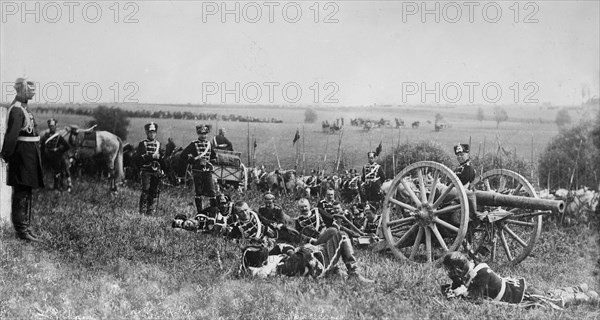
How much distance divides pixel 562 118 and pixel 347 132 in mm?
2269

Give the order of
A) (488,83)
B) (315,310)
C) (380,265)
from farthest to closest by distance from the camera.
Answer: (488,83) < (380,265) < (315,310)

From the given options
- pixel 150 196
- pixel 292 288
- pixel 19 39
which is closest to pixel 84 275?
pixel 150 196

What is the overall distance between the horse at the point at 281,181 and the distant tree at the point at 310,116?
1.75ft

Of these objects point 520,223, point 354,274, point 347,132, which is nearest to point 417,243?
point 354,274

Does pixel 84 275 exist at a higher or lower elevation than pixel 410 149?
lower

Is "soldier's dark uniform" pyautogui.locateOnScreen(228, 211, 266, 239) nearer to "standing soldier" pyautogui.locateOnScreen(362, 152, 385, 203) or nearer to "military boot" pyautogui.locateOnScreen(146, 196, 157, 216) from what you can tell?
"military boot" pyautogui.locateOnScreen(146, 196, 157, 216)

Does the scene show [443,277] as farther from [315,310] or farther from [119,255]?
[119,255]

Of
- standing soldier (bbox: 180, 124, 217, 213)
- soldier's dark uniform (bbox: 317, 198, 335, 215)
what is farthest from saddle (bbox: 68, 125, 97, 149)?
soldier's dark uniform (bbox: 317, 198, 335, 215)

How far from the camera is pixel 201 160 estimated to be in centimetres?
624

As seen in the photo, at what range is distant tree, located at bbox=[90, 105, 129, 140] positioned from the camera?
6.28 m

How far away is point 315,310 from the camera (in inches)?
215

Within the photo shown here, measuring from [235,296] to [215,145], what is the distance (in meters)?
1.56

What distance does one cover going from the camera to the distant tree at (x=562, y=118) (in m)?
6.39

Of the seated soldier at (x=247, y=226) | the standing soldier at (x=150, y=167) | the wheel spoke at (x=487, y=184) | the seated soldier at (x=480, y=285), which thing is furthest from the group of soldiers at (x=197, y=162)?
the wheel spoke at (x=487, y=184)
